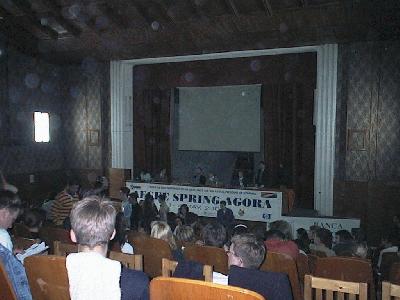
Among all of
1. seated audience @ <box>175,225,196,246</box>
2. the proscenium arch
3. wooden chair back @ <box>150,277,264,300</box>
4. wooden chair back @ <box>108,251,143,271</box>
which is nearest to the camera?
wooden chair back @ <box>150,277,264,300</box>

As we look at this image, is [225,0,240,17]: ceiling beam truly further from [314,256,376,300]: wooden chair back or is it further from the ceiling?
[314,256,376,300]: wooden chair back

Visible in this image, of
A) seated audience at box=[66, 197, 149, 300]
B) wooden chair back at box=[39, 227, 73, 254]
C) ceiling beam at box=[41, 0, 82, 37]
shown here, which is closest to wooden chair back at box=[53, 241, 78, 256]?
wooden chair back at box=[39, 227, 73, 254]

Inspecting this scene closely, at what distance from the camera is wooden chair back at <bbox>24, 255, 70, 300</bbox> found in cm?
195

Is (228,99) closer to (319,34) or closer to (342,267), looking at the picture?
(319,34)

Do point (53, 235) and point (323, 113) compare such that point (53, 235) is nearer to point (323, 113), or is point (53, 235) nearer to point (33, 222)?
point (33, 222)

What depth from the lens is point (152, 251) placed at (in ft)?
12.4

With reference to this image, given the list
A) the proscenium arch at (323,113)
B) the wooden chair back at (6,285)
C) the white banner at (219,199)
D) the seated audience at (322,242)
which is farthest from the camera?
the proscenium arch at (323,113)

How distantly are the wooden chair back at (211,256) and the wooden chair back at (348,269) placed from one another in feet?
2.78

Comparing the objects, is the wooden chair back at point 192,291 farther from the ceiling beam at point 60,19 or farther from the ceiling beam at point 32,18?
the ceiling beam at point 32,18

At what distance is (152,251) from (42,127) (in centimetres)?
823

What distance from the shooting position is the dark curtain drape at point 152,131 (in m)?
11.7

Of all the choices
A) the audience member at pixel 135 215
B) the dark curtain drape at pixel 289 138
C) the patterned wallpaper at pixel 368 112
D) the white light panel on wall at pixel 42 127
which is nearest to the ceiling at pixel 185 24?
the patterned wallpaper at pixel 368 112

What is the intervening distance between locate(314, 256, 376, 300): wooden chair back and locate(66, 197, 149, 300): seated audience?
2081mm

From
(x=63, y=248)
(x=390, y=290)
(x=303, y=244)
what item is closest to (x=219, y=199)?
(x=303, y=244)
